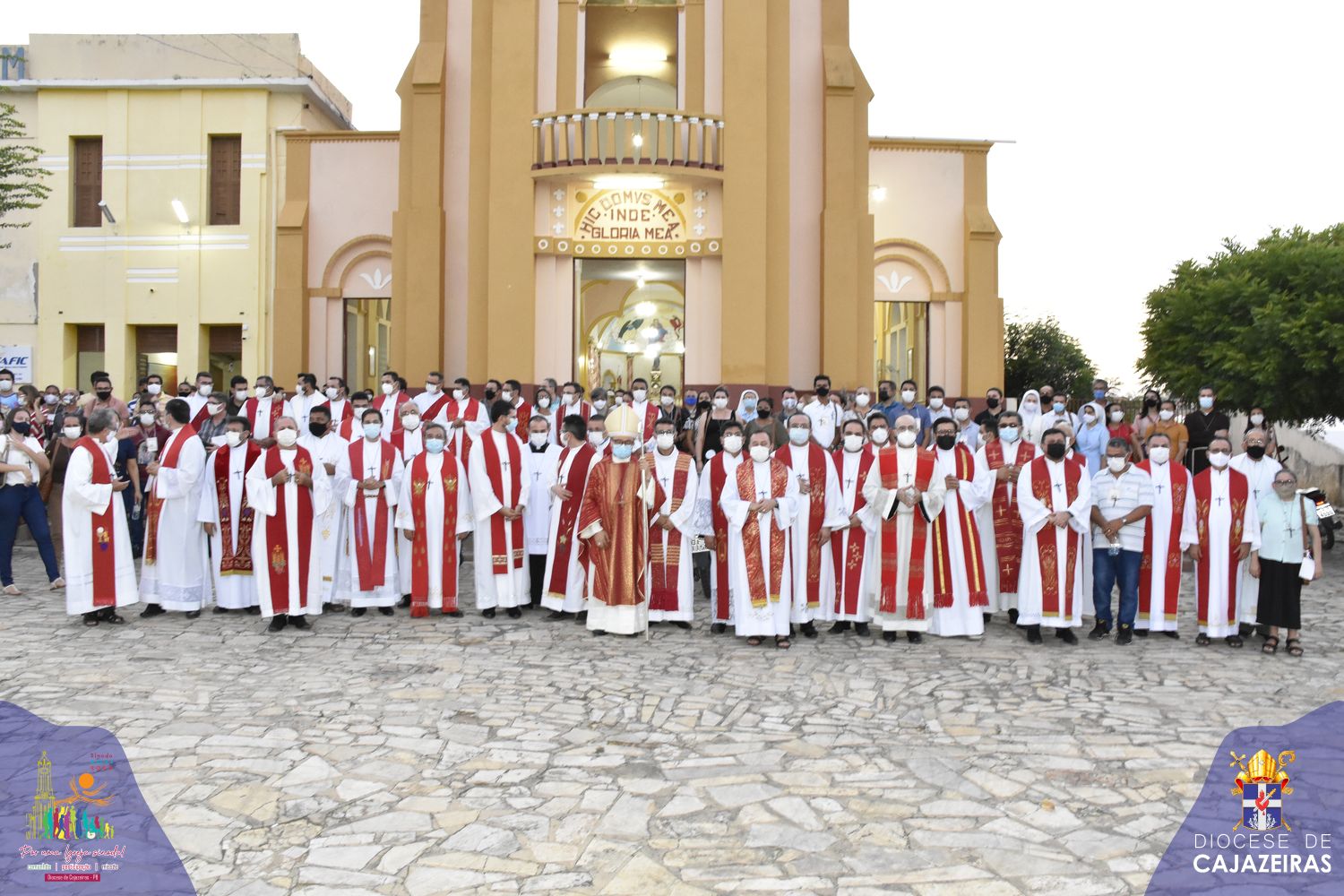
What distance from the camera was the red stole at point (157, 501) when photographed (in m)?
9.27

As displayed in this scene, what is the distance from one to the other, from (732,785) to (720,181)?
40.8ft

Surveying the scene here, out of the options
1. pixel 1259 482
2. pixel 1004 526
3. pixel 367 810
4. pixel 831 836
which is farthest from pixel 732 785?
pixel 1259 482

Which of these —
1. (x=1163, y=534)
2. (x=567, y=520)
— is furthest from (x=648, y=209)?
(x=1163, y=534)

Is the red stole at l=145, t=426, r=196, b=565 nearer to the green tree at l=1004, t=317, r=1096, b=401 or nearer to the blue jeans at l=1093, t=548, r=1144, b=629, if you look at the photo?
the blue jeans at l=1093, t=548, r=1144, b=629

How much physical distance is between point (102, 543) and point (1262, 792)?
8.28 metres

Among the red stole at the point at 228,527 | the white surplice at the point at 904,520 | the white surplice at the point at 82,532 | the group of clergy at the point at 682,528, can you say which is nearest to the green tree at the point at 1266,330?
the group of clergy at the point at 682,528

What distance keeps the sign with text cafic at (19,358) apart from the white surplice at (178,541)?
14.4m

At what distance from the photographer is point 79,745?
569 cm

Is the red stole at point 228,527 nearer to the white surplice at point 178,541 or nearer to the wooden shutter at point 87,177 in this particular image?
the white surplice at point 178,541

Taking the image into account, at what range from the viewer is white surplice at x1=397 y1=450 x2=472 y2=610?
9.52 metres

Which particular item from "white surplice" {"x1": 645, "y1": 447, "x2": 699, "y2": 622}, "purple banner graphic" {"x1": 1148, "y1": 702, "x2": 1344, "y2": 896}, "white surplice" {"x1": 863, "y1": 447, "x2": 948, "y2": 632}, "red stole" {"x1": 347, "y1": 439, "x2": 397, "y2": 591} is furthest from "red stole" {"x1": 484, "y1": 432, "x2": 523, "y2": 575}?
"purple banner graphic" {"x1": 1148, "y1": 702, "x2": 1344, "y2": 896}

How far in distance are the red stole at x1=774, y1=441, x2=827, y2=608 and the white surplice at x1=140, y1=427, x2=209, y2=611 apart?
4.93 m

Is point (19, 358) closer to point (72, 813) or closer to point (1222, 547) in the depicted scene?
point (72, 813)

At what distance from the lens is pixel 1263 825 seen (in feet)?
15.6
